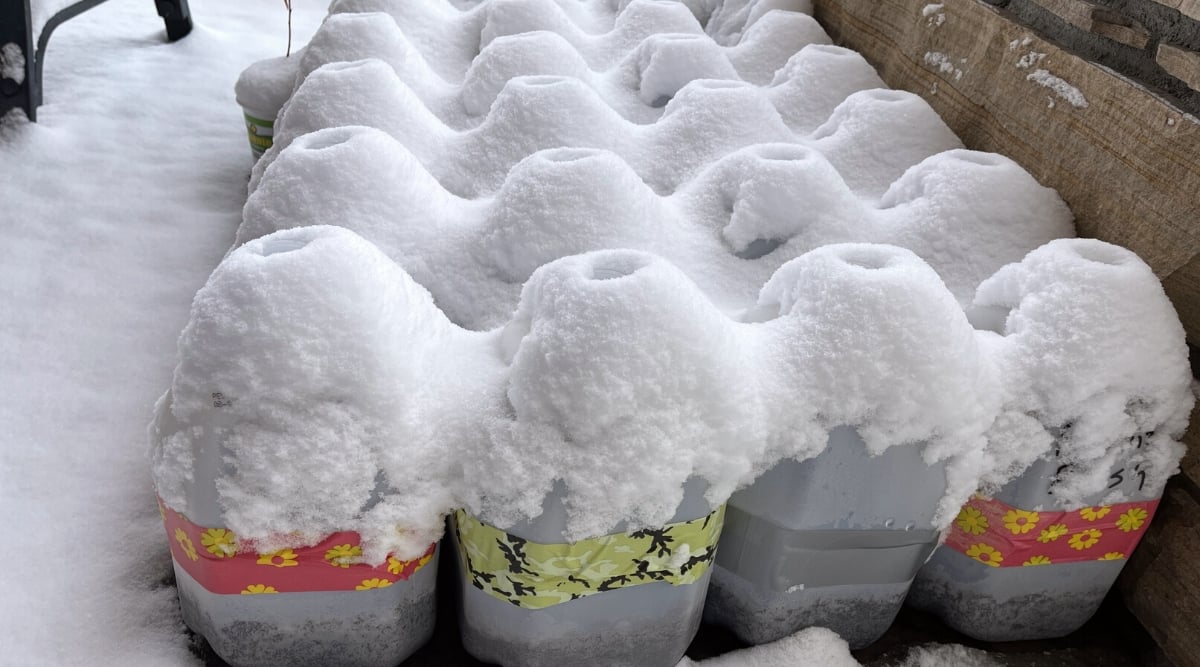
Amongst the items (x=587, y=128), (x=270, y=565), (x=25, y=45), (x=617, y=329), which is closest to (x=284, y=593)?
(x=270, y=565)

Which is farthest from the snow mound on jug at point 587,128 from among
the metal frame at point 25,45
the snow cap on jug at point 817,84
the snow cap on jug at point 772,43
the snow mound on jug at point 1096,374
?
the metal frame at point 25,45

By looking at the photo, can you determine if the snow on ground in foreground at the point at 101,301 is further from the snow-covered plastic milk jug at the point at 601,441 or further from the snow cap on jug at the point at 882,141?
the snow cap on jug at the point at 882,141

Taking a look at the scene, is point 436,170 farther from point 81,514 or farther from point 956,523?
point 956,523

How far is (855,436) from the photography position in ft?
2.47

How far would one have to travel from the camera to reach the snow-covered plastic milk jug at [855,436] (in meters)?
0.73

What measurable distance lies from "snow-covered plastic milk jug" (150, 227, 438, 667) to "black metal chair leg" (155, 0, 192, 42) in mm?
2294

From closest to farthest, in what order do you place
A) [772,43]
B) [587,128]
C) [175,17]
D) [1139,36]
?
[1139,36] < [587,128] < [772,43] < [175,17]

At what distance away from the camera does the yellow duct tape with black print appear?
730 mm

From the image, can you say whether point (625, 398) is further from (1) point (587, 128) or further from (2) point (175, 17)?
(2) point (175, 17)

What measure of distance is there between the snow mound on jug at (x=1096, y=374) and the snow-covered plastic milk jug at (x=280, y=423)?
58 centimetres

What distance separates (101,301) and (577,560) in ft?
3.53

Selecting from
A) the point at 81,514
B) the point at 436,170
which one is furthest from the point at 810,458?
the point at 81,514

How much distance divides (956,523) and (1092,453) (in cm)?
15

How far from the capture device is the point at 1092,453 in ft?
2.61
